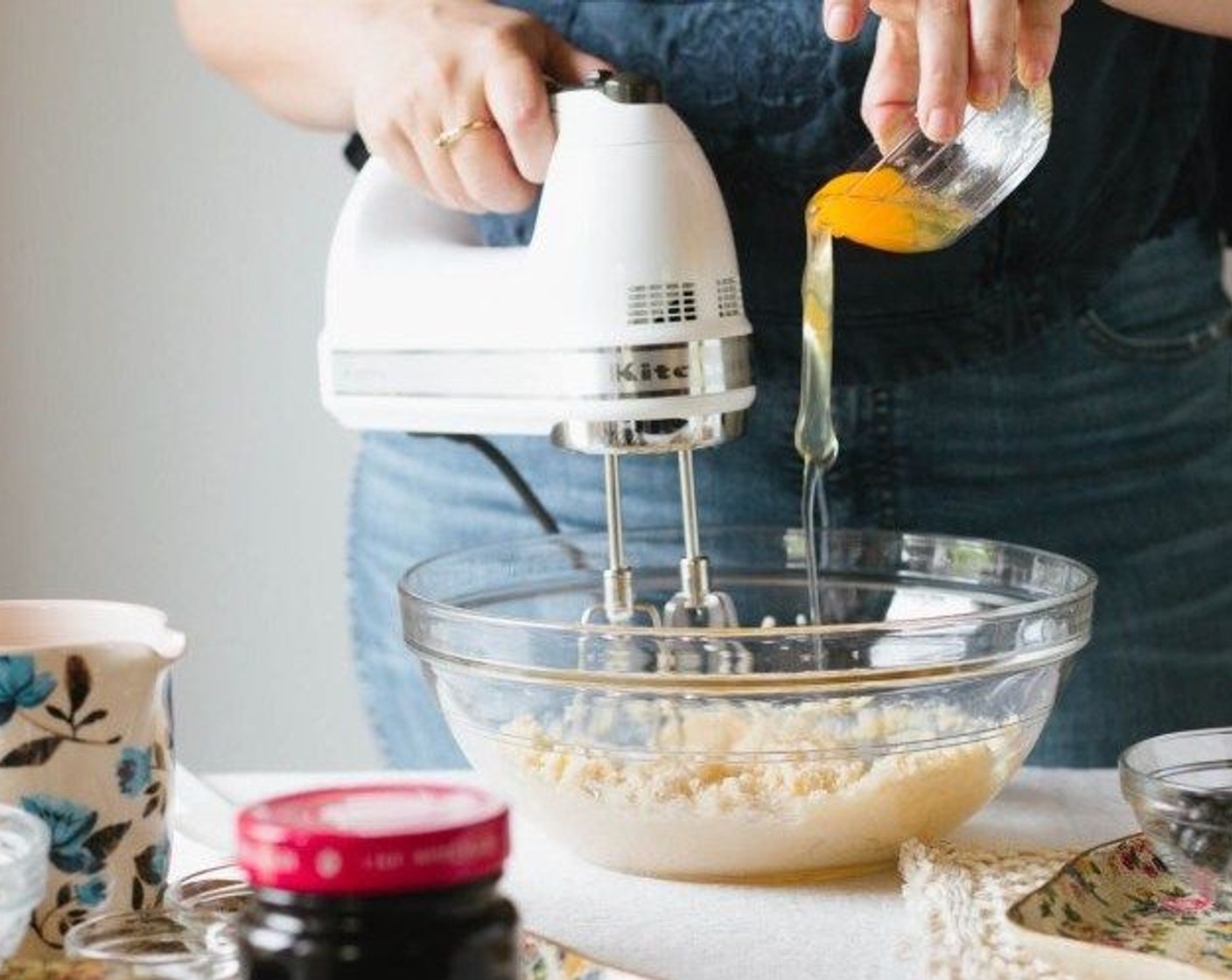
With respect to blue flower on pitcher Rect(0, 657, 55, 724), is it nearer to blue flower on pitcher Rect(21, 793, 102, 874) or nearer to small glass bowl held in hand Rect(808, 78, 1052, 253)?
blue flower on pitcher Rect(21, 793, 102, 874)

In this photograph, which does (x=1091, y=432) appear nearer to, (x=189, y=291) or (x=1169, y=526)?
(x=1169, y=526)

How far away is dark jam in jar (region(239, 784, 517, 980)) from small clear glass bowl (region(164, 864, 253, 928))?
0.20m

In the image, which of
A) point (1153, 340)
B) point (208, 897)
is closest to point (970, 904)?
point (208, 897)

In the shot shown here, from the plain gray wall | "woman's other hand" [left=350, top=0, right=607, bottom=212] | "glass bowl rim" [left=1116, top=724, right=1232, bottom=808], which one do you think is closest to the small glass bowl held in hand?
"woman's other hand" [left=350, top=0, right=607, bottom=212]

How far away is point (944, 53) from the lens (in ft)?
2.95

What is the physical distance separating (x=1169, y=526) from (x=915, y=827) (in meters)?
0.47

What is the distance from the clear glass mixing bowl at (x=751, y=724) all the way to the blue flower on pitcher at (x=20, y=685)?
9.3 inches

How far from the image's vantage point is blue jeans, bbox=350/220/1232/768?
4.13 feet

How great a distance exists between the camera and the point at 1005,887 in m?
0.84

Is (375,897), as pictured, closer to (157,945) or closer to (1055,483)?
(157,945)

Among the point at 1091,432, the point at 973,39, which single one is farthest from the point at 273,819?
the point at 1091,432

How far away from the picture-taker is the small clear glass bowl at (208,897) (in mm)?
733

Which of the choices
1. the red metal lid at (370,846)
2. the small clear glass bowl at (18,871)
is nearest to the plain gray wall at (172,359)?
the small clear glass bowl at (18,871)

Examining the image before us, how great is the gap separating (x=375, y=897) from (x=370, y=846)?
1 centimetres
